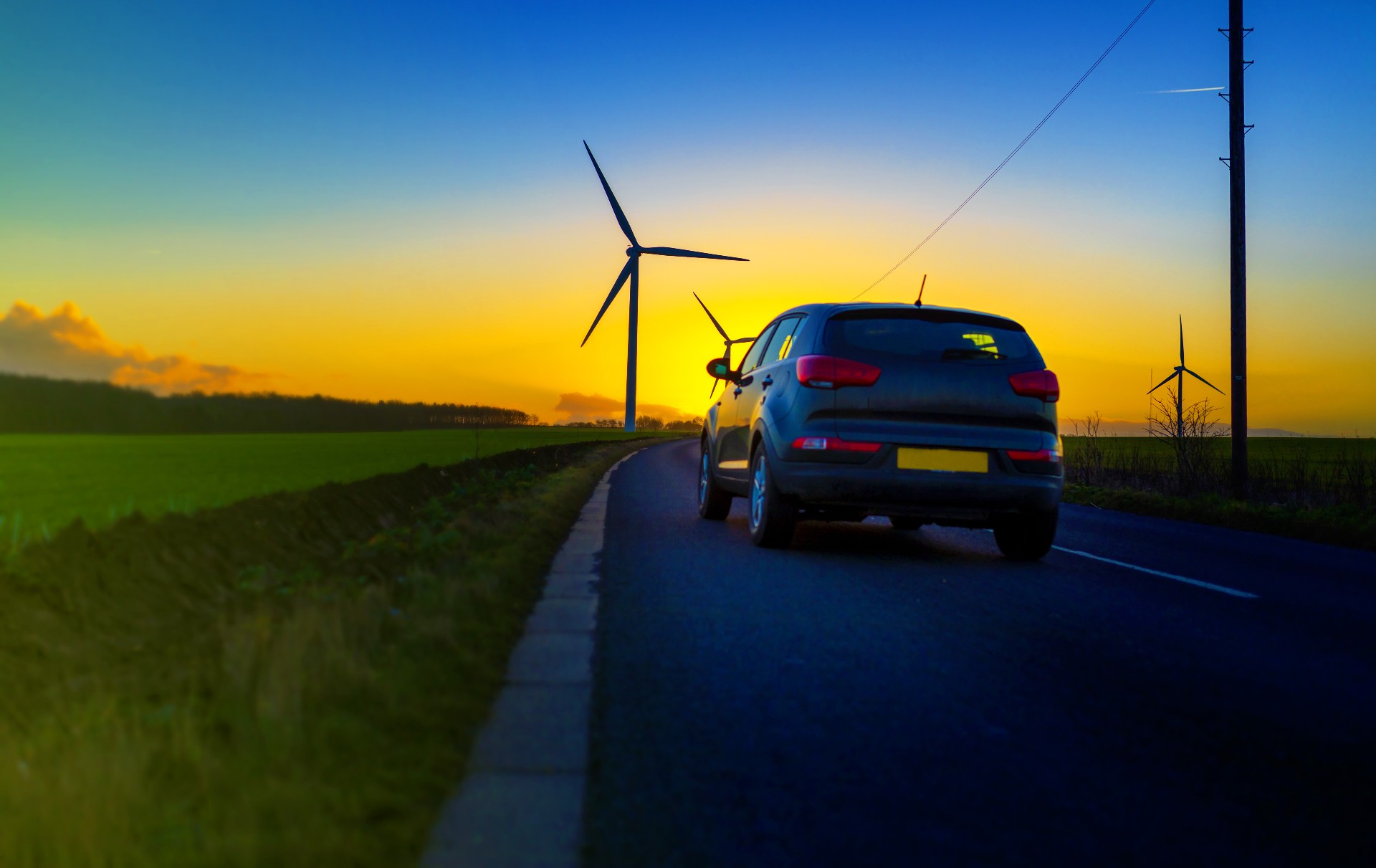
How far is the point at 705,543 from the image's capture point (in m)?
7.96

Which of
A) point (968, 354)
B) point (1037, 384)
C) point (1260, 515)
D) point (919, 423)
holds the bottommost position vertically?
point (1260, 515)

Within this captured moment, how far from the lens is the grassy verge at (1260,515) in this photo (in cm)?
1001

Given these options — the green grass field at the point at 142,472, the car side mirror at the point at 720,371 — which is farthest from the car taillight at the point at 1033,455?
the green grass field at the point at 142,472

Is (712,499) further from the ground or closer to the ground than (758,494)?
closer to the ground

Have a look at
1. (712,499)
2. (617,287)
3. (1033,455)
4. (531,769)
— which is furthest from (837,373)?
(617,287)

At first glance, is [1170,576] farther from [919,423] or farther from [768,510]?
[768,510]

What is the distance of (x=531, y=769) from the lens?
2666mm

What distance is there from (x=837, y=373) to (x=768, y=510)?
3.93ft

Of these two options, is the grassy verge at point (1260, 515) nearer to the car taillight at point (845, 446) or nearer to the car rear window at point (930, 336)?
the car rear window at point (930, 336)

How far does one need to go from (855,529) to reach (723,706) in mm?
6508

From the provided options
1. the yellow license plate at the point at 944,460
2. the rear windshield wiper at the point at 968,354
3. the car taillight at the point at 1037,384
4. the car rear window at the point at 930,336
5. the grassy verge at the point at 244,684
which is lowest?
the grassy verge at the point at 244,684

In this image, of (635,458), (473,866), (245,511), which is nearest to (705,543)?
(245,511)

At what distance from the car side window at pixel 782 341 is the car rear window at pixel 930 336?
0.65 metres

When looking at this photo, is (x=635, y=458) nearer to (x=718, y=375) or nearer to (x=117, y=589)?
(x=718, y=375)
